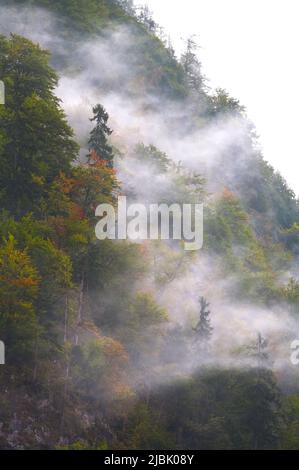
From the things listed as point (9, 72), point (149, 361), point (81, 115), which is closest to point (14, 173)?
point (9, 72)

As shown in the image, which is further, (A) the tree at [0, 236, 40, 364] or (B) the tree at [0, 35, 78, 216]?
(B) the tree at [0, 35, 78, 216]

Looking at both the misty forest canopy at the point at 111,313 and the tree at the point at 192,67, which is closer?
the misty forest canopy at the point at 111,313

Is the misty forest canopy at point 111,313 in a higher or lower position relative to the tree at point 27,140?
lower

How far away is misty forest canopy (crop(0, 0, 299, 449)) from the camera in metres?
31.8

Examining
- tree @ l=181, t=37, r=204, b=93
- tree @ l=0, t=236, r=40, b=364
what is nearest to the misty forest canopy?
tree @ l=0, t=236, r=40, b=364

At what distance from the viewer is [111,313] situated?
134 feet

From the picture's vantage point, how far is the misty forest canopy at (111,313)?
31.8 meters

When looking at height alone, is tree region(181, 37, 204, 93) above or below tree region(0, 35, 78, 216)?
above

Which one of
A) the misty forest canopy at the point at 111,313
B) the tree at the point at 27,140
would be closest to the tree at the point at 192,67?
the misty forest canopy at the point at 111,313

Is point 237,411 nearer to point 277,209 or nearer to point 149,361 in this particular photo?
point 149,361

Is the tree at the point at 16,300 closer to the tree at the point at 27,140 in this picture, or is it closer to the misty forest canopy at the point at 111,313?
the misty forest canopy at the point at 111,313

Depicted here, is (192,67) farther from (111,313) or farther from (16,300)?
(16,300)

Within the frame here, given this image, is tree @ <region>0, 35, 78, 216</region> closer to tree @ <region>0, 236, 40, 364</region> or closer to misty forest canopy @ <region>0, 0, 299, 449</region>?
misty forest canopy @ <region>0, 0, 299, 449</region>

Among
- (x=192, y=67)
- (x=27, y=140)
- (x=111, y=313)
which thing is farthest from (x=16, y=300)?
(x=192, y=67)
